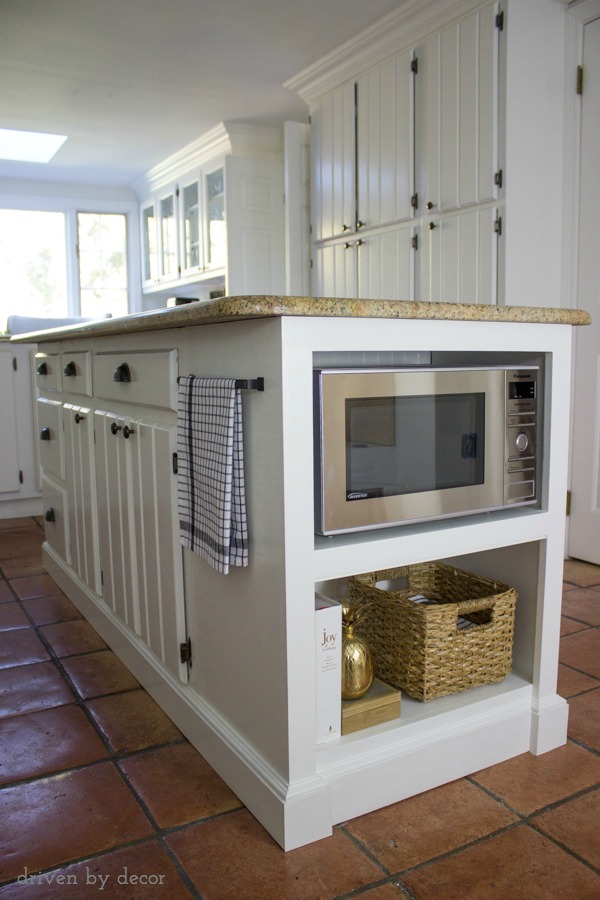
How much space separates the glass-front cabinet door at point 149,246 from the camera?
6.27 m

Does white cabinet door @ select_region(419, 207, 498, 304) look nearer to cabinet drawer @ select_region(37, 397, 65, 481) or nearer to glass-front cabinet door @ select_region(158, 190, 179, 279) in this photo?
cabinet drawer @ select_region(37, 397, 65, 481)

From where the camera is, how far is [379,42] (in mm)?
3529

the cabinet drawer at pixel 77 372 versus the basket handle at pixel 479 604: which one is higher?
the cabinet drawer at pixel 77 372

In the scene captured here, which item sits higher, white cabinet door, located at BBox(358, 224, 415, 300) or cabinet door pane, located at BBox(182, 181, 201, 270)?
cabinet door pane, located at BBox(182, 181, 201, 270)

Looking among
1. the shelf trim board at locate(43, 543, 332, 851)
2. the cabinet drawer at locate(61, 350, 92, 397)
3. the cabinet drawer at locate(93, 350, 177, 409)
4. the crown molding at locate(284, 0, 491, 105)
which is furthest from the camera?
the crown molding at locate(284, 0, 491, 105)

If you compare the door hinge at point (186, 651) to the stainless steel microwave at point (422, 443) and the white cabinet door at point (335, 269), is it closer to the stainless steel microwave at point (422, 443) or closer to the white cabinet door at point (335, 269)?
the stainless steel microwave at point (422, 443)

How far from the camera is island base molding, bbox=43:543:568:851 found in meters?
1.32

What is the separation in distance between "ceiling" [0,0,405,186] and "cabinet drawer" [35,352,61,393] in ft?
5.16

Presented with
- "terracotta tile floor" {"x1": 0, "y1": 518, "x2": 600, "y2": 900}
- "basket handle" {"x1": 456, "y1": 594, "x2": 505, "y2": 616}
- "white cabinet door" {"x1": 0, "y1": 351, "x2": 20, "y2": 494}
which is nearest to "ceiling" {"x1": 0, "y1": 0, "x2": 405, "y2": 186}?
"white cabinet door" {"x1": 0, "y1": 351, "x2": 20, "y2": 494}

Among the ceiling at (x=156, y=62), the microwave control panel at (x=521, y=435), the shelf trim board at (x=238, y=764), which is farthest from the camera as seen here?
the ceiling at (x=156, y=62)

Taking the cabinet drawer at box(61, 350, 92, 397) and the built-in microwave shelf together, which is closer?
the built-in microwave shelf

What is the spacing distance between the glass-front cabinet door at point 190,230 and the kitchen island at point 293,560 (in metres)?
3.56

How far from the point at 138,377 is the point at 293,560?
31.1 inches

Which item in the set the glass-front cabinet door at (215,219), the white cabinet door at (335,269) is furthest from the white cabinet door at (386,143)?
the glass-front cabinet door at (215,219)
